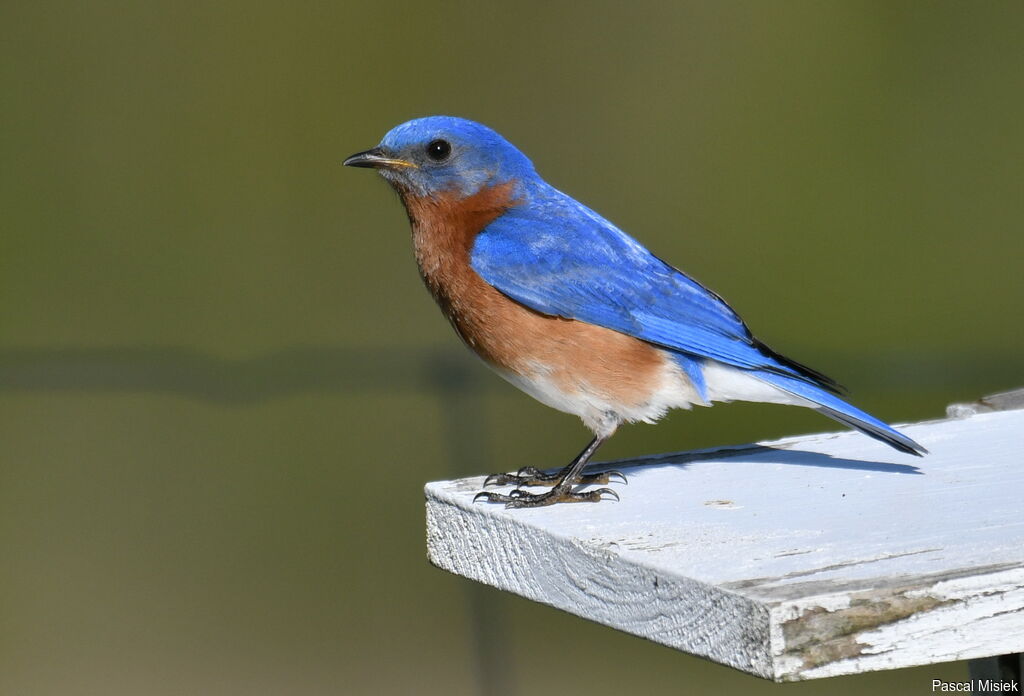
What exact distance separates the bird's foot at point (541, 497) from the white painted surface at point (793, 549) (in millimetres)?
46

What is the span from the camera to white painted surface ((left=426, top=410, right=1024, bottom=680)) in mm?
2225

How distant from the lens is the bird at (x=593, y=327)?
143 inches

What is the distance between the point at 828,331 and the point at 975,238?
1.22 meters

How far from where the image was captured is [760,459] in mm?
3438

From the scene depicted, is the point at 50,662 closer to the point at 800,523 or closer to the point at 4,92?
the point at 4,92

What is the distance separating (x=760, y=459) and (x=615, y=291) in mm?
556

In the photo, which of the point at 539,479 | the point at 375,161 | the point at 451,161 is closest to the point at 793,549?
the point at 539,479

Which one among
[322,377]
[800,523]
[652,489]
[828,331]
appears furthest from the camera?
[828,331]

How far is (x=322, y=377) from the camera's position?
15.9 feet

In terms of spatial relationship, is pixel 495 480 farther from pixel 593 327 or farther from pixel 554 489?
pixel 593 327

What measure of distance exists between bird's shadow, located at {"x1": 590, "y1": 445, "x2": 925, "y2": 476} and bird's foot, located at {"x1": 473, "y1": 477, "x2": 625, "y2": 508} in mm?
319

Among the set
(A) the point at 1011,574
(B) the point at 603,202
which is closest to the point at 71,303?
(B) the point at 603,202

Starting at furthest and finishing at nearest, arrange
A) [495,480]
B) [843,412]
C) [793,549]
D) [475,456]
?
[475,456], [843,412], [495,480], [793,549]

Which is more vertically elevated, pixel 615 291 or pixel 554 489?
pixel 615 291
